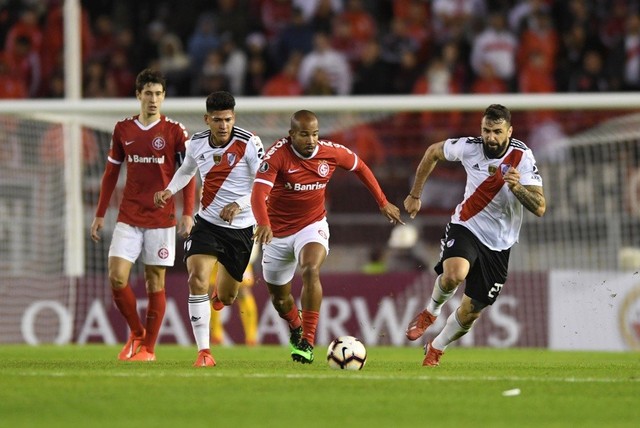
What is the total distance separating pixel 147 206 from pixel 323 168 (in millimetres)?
1657

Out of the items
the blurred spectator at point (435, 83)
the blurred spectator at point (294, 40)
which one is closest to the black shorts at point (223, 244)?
the blurred spectator at point (435, 83)

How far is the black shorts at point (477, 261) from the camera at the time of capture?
1053 centimetres

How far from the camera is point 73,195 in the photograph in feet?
55.5

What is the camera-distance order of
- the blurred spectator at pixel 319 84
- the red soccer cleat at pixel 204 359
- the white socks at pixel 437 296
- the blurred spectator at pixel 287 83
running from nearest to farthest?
the red soccer cleat at pixel 204 359
the white socks at pixel 437 296
the blurred spectator at pixel 319 84
the blurred spectator at pixel 287 83

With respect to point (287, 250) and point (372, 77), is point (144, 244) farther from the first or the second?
point (372, 77)

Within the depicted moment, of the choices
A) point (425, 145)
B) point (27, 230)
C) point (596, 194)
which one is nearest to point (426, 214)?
point (425, 145)

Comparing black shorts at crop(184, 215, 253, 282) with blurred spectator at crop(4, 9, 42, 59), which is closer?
black shorts at crop(184, 215, 253, 282)

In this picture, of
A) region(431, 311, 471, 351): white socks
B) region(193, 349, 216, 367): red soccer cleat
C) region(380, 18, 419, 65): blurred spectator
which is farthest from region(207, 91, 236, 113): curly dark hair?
region(380, 18, 419, 65): blurred spectator

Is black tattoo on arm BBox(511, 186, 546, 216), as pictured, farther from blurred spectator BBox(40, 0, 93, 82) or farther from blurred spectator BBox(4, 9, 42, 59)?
blurred spectator BBox(4, 9, 42, 59)

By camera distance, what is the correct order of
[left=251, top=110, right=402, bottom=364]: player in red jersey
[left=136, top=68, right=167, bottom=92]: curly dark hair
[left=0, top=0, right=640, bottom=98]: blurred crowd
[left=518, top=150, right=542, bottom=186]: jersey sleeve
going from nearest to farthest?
[left=518, top=150, right=542, bottom=186]: jersey sleeve → [left=251, top=110, right=402, bottom=364]: player in red jersey → [left=136, top=68, right=167, bottom=92]: curly dark hair → [left=0, top=0, right=640, bottom=98]: blurred crowd

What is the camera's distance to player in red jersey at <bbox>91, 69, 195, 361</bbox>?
11461mm

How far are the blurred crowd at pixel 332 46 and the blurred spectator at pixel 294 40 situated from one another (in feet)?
0.07

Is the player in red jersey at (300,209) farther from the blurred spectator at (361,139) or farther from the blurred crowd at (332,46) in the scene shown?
the blurred crowd at (332,46)

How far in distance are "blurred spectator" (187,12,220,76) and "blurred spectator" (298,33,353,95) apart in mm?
1871
